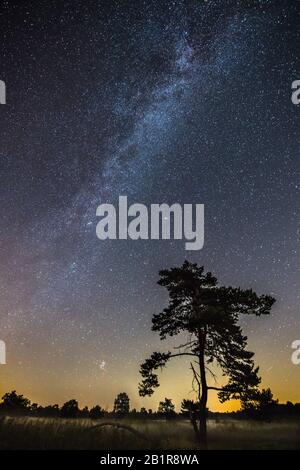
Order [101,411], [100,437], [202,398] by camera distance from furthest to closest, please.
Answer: [101,411] < [202,398] < [100,437]

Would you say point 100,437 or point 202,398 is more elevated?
point 202,398

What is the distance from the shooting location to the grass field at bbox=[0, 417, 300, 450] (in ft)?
46.9

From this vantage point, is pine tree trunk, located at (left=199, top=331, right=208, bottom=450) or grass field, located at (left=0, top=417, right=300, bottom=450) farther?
pine tree trunk, located at (left=199, top=331, right=208, bottom=450)

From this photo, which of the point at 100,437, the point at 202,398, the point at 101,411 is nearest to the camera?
the point at 100,437

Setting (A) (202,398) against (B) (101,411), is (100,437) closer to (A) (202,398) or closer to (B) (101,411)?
(A) (202,398)

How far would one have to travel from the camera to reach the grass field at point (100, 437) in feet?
46.9

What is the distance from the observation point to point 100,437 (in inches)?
619

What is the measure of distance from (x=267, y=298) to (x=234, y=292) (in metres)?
1.56

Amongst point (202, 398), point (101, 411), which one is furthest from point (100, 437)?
point (101, 411)

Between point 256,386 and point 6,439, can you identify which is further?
point 256,386

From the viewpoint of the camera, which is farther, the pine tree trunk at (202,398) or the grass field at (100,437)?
the pine tree trunk at (202,398)
